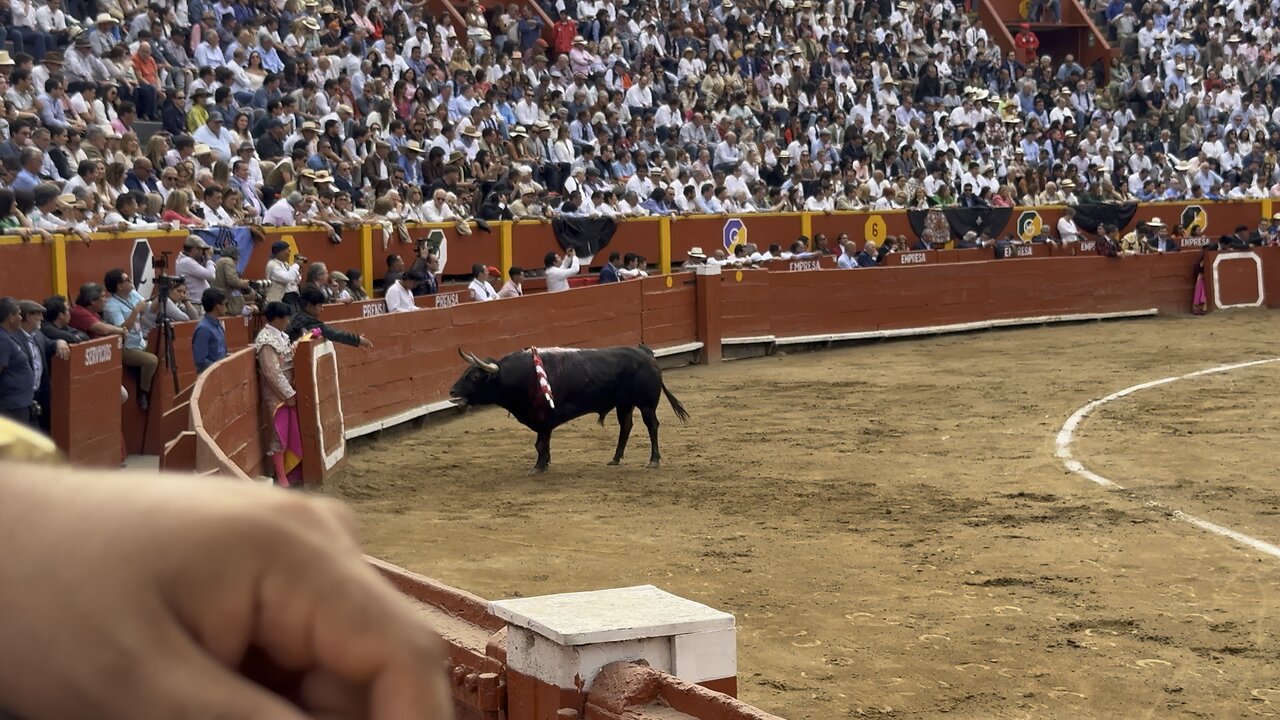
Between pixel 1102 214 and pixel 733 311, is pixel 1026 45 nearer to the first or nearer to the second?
pixel 1102 214

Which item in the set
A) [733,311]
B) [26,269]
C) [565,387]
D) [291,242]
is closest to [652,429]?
[565,387]

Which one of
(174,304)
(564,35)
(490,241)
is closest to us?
(174,304)

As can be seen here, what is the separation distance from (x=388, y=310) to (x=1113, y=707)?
Result: 9799 mm

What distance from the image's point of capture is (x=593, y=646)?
2.80 meters

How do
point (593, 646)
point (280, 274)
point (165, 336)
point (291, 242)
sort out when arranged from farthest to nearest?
point (291, 242) → point (280, 274) → point (165, 336) → point (593, 646)

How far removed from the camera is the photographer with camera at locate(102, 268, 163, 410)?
10.4 meters

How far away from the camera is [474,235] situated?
Answer: 17.6 meters

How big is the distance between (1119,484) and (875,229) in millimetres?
14514

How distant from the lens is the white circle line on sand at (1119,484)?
7.96m

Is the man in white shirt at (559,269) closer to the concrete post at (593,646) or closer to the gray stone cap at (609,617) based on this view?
the gray stone cap at (609,617)

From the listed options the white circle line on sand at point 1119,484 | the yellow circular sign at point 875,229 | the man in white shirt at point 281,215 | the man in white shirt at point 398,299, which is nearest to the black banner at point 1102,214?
the yellow circular sign at point 875,229

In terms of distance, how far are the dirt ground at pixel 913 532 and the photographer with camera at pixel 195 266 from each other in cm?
176

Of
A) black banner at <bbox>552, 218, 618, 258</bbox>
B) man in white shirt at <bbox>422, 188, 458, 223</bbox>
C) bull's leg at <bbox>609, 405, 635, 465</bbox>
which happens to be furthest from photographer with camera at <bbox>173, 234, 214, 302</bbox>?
black banner at <bbox>552, 218, 618, 258</bbox>

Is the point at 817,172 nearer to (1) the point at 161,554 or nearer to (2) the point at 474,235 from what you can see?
(2) the point at 474,235
